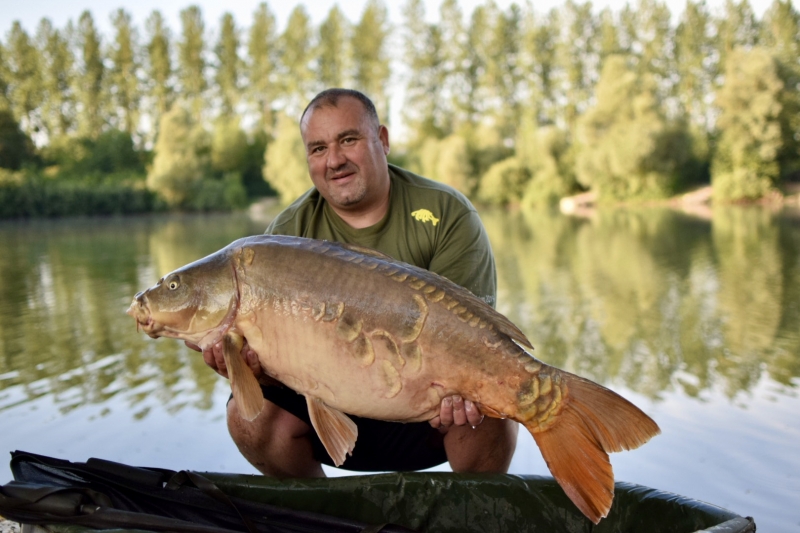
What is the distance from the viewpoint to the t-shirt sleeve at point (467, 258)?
245 cm

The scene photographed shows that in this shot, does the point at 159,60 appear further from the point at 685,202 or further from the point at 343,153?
the point at 343,153

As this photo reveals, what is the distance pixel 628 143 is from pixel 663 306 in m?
25.4

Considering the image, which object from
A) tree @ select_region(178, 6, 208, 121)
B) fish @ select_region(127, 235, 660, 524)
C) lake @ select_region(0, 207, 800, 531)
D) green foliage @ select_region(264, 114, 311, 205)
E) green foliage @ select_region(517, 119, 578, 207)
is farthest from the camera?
tree @ select_region(178, 6, 208, 121)

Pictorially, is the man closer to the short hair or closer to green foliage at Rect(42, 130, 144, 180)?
the short hair

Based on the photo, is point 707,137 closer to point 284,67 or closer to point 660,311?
point 284,67

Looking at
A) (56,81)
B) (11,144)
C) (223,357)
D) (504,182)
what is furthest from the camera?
(56,81)

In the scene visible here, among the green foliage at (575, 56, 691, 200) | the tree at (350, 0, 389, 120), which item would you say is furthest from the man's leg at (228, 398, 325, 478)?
the tree at (350, 0, 389, 120)

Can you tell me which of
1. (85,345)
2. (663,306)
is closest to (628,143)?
(663,306)

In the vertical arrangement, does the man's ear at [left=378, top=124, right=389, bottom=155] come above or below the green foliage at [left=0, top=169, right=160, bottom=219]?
above

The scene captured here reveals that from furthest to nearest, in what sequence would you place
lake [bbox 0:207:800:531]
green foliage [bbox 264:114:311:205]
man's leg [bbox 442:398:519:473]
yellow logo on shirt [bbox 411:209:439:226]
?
green foliage [bbox 264:114:311:205], lake [bbox 0:207:800:531], yellow logo on shirt [bbox 411:209:439:226], man's leg [bbox 442:398:519:473]

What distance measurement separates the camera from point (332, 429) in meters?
1.98

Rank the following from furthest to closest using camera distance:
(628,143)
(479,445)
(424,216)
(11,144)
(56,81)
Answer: (56,81), (11,144), (628,143), (424,216), (479,445)

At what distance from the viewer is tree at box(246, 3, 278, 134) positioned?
45.0 meters

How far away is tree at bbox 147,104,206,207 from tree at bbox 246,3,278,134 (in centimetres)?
771
